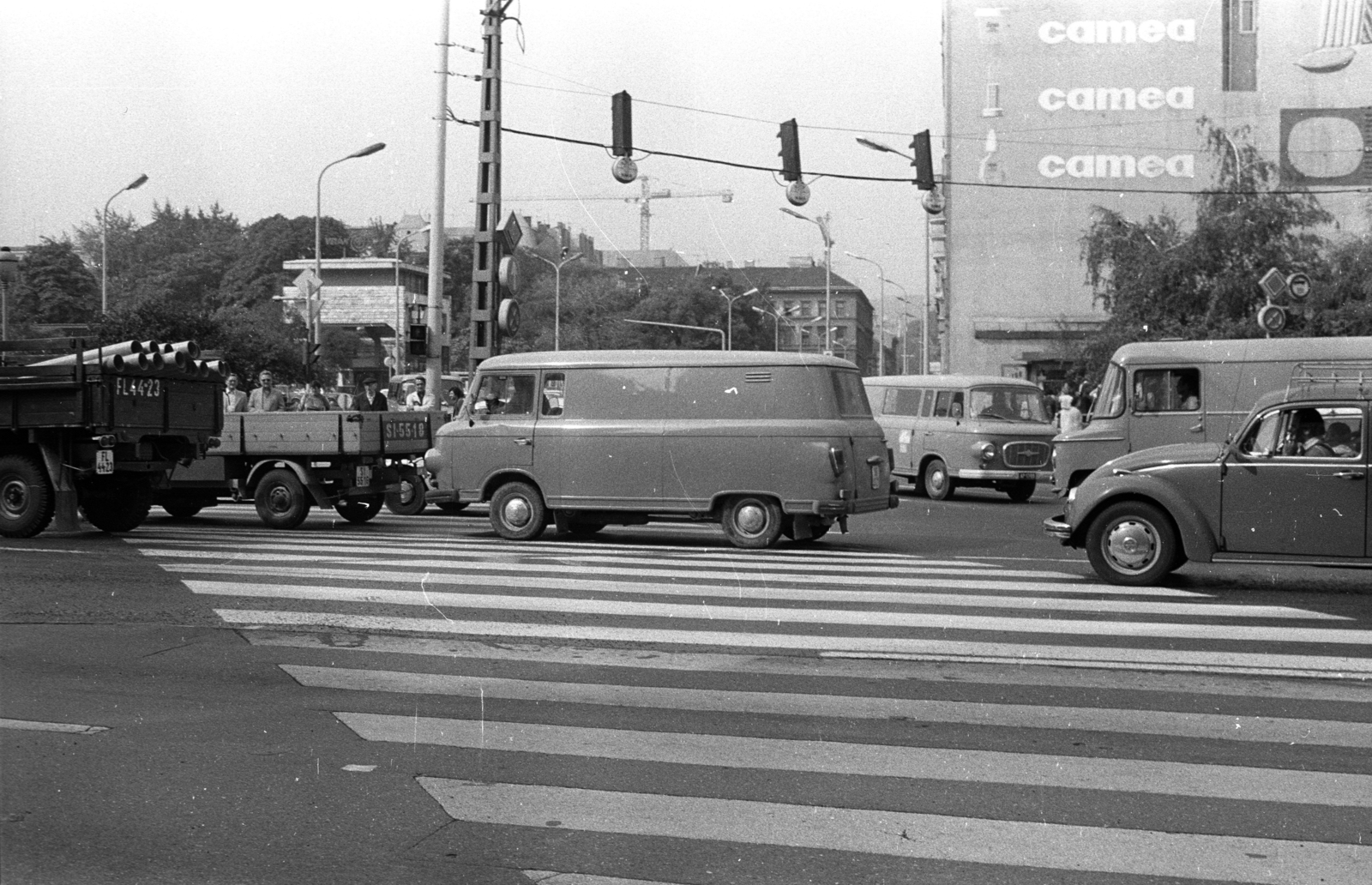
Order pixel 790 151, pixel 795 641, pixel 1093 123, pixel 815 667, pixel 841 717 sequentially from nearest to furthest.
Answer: pixel 841 717, pixel 815 667, pixel 795 641, pixel 790 151, pixel 1093 123

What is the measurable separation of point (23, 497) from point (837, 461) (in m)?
8.38

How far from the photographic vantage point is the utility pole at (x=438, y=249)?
2455 cm

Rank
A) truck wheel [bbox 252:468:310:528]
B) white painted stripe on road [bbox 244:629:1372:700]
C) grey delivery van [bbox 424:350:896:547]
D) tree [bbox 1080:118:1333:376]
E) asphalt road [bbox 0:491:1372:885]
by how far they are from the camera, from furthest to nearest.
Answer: tree [bbox 1080:118:1333:376]
truck wheel [bbox 252:468:310:528]
grey delivery van [bbox 424:350:896:547]
white painted stripe on road [bbox 244:629:1372:700]
asphalt road [bbox 0:491:1372:885]

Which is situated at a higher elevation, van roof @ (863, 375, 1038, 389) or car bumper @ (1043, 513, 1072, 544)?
van roof @ (863, 375, 1038, 389)

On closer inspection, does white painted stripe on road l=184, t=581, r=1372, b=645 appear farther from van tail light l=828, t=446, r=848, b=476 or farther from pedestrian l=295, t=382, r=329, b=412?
pedestrian l=295, t=382, r=329, b=412

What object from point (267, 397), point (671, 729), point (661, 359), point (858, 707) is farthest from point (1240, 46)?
point (671, 729)

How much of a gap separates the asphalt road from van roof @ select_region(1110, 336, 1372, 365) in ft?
22.1

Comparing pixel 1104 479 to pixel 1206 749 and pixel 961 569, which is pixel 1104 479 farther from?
pixel 1206 749

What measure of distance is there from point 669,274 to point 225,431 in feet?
63.6

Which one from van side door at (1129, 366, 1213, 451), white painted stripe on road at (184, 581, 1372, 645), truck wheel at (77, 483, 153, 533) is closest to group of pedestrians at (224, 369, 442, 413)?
truck wheel at (77, 483, 153, 533)

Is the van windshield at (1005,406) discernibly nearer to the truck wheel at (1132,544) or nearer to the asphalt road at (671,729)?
the asphalt road at (671,729)

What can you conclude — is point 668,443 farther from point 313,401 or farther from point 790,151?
point 790,151

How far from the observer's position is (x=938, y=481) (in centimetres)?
2480

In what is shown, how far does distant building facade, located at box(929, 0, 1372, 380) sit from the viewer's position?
5775 cm
